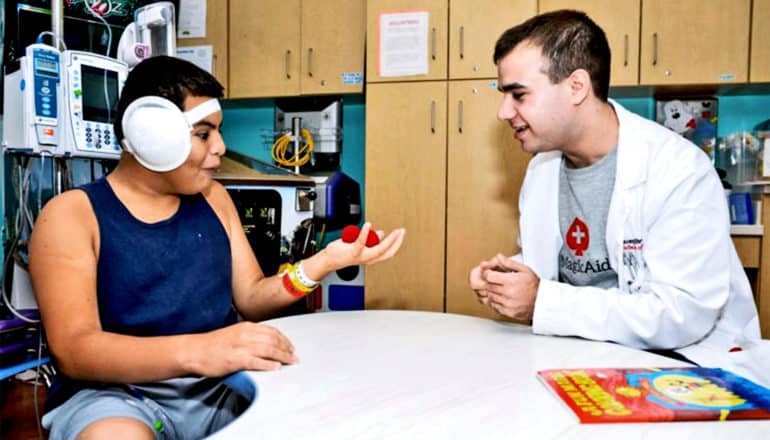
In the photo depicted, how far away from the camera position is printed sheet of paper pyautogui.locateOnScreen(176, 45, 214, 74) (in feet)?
10.4

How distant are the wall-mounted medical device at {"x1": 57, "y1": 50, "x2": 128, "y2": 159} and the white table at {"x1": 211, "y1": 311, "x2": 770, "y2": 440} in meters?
1.19

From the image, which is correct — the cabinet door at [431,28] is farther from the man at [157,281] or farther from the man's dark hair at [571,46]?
the man at [157,281]

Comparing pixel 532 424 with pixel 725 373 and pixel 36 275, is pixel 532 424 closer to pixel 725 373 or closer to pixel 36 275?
pixel 725 373

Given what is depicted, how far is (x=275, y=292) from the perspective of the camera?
4.40 feet

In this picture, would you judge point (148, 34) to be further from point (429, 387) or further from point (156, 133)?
point (429, 387)

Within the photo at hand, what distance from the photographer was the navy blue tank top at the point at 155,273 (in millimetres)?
1091

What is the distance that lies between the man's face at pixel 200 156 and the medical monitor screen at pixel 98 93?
1.01m

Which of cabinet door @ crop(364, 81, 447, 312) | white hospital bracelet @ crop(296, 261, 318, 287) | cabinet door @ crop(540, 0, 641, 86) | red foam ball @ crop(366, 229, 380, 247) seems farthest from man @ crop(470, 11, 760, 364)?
cabinet door @ crop(540, 0, 641, 86)

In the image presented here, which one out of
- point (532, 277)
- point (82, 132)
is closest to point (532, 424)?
point (532, 277)

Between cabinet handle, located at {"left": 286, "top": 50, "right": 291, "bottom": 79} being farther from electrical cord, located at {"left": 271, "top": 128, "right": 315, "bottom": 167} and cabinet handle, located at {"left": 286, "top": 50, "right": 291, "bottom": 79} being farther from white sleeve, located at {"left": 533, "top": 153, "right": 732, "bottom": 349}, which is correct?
white sleeve, located at {"left": 533, "top": 153, "right": 732, "bottom": 349}

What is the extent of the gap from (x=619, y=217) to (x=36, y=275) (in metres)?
1.25

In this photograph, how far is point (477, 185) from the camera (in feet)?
8.63

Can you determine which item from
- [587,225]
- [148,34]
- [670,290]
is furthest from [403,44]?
[670,290]

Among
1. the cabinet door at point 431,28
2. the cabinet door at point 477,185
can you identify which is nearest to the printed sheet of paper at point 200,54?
the cabinet door at point 431,28
